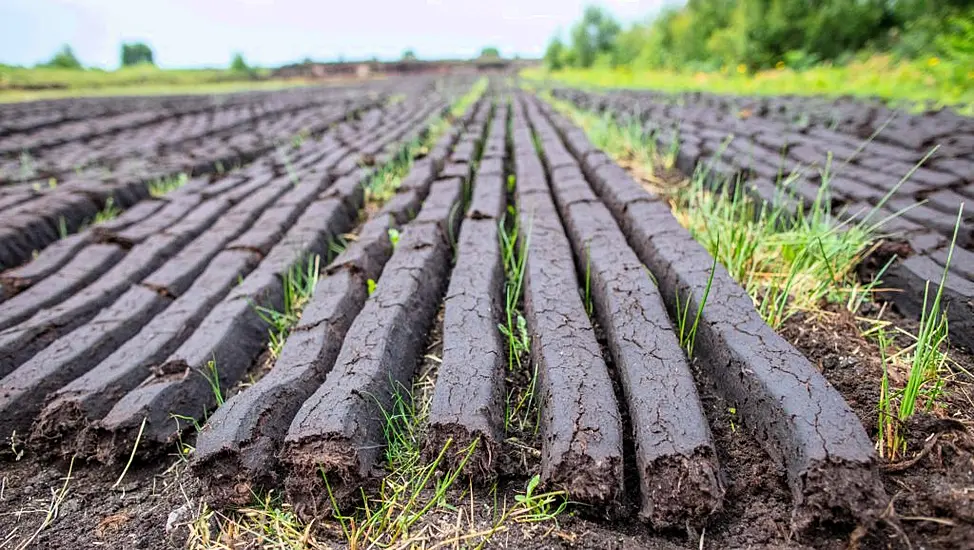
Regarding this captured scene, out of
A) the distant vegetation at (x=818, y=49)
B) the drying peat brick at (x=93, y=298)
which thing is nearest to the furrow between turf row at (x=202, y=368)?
the drying peat brick at (x=93, y=298)

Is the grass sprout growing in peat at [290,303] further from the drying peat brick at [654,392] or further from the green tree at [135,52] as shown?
the green tree at [135,52]

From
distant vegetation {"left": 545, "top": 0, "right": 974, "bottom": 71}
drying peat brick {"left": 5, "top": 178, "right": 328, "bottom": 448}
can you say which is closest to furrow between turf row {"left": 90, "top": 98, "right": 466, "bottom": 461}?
drying peat brick {"left": 5, "top": 178, "right": 328, "bottom": 448}

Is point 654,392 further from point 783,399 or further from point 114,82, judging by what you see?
point 114,82

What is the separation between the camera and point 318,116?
27.6 feet

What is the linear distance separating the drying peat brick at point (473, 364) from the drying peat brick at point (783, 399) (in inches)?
24.8

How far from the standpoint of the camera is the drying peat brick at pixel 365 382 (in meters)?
1.32

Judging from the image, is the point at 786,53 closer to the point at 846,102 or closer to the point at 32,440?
the point at 846,102

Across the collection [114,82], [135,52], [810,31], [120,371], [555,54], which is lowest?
[120,371]

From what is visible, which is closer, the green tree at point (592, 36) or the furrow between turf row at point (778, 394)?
the furrow between turf row at point (778, 394)

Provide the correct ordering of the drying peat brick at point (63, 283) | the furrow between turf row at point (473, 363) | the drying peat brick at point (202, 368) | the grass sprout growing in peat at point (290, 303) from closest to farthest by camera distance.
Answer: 1. the furrow between turf row at point (473, 363)
2. the drying peat brick at point (202, 368)
3. the grass sprout growing in peat at point (290, 303)
4. the drying peat brick at point (63, 283)

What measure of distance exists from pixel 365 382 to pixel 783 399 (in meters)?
1.07

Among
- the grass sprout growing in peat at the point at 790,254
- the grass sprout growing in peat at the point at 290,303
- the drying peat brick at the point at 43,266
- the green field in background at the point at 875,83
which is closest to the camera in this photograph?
the grass sprout growing in peat at the point at 790,254

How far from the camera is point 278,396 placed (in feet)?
5.03

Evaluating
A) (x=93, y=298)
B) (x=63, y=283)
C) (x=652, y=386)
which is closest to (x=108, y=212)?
(x=63, y=283)
